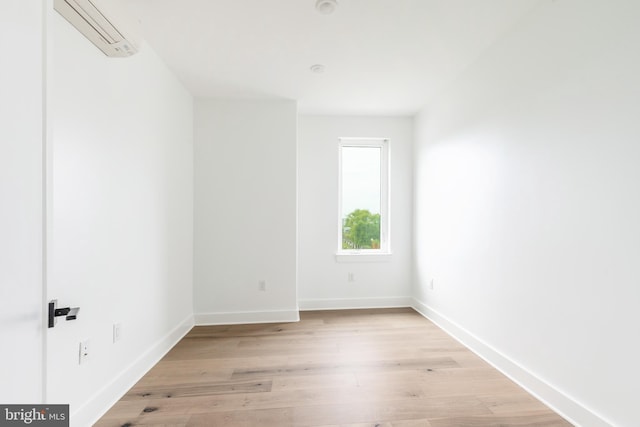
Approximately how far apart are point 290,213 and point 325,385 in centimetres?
181

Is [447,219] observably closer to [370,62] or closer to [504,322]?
[504,322]

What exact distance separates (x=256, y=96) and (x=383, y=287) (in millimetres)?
2859

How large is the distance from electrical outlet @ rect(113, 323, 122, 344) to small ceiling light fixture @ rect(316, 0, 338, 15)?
243 centimetres

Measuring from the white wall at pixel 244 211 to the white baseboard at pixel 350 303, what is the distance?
0.43m

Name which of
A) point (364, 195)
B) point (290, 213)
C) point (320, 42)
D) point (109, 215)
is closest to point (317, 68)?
point (320, 42)

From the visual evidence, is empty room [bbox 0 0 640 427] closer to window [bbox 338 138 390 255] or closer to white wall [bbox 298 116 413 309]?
white wall [bbox 298 116 413 309]

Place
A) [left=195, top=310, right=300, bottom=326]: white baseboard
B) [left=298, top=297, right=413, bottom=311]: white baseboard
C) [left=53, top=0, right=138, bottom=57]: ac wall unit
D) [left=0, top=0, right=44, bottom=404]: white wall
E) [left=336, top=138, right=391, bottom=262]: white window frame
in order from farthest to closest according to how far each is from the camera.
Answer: [left=336, top=138, right=391, bottom=262]: white window frame < [left=298, top=297, right=413, bottom=311]: white baseboard < [left=195, top=310, right=300, bottom=326]: white baseboard < [left=53, top=0, right=138, bottom=57]: ac wall unit < [left=0, top=0, right=44, bottom=404]: white wall

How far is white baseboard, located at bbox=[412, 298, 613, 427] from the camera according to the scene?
155 cm

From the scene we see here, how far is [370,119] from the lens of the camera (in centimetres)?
383

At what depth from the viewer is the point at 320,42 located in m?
2.16

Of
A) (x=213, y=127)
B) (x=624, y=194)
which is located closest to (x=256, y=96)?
(x=213, y=127)

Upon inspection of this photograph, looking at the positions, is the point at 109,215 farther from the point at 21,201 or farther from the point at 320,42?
the point at 320,42

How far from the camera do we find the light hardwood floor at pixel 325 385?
65.6 inches

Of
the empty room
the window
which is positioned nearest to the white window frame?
the window
